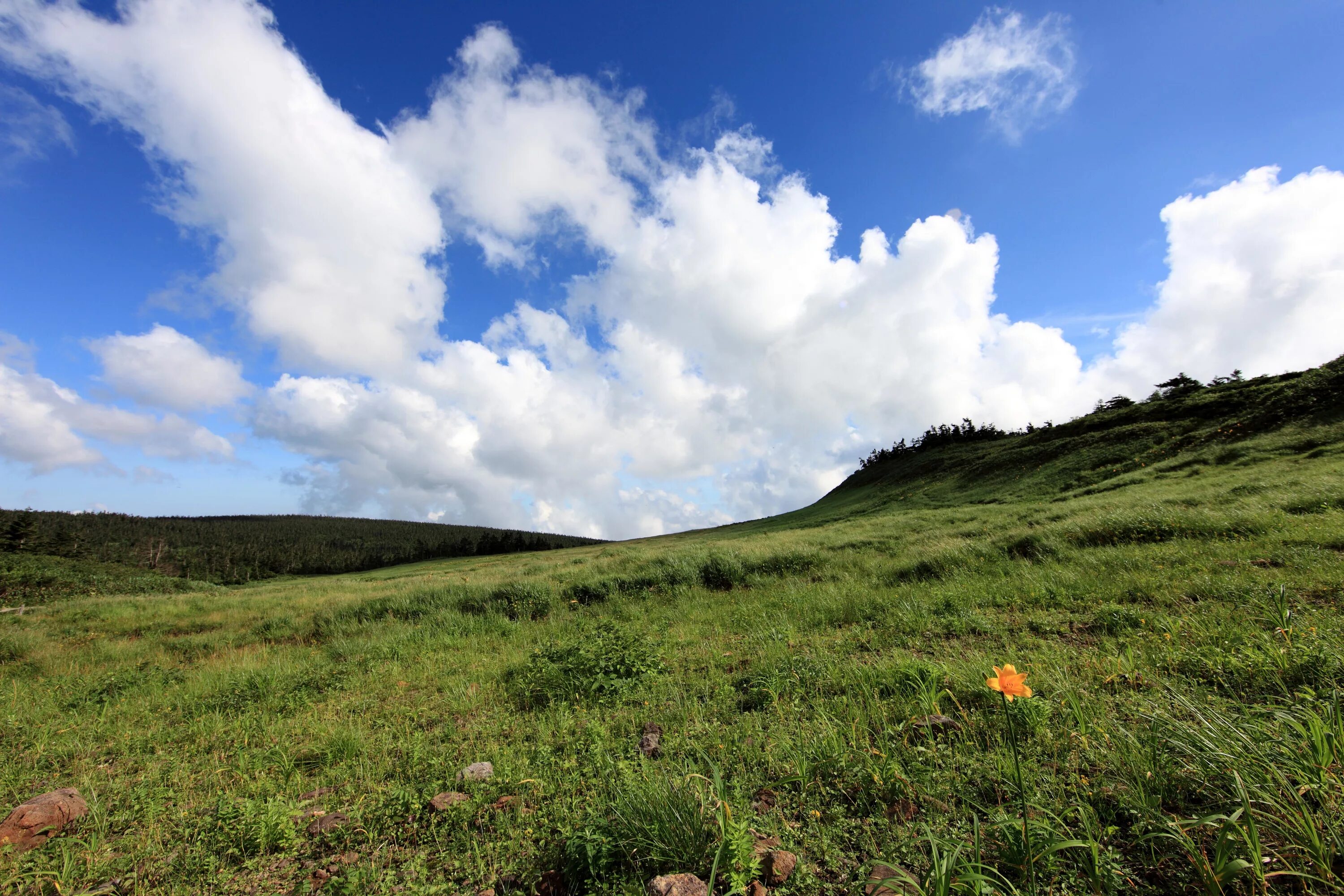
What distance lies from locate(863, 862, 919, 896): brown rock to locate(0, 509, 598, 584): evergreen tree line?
88.1m

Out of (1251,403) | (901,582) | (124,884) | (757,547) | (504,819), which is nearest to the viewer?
(124,884)

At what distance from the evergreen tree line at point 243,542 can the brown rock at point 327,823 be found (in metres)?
85.6

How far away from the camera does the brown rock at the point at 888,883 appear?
234cm

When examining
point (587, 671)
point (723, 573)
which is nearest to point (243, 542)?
point (723, 573)

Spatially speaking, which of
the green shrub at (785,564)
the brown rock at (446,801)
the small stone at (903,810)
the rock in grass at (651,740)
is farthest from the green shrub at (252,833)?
the green shrub at (785,564)

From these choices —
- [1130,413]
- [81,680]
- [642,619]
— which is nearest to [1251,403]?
[1130,413]

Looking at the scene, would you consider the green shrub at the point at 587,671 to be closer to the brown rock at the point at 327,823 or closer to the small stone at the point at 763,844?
the brown rock at the point at 327,823

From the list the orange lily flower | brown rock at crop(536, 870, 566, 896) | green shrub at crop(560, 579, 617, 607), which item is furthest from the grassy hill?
green shrub at crop(560, 579, 617, 607)

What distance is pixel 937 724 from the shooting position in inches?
161

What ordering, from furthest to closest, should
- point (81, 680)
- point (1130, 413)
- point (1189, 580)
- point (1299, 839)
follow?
point (1130, 413), point (81, 680), point (1189, 580), point (1299, 839)

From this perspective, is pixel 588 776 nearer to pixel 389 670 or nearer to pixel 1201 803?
pixel 1201 803

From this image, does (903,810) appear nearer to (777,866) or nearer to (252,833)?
(777,866)

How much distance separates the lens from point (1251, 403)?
95.8 ft

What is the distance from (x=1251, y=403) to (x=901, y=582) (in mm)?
34949
